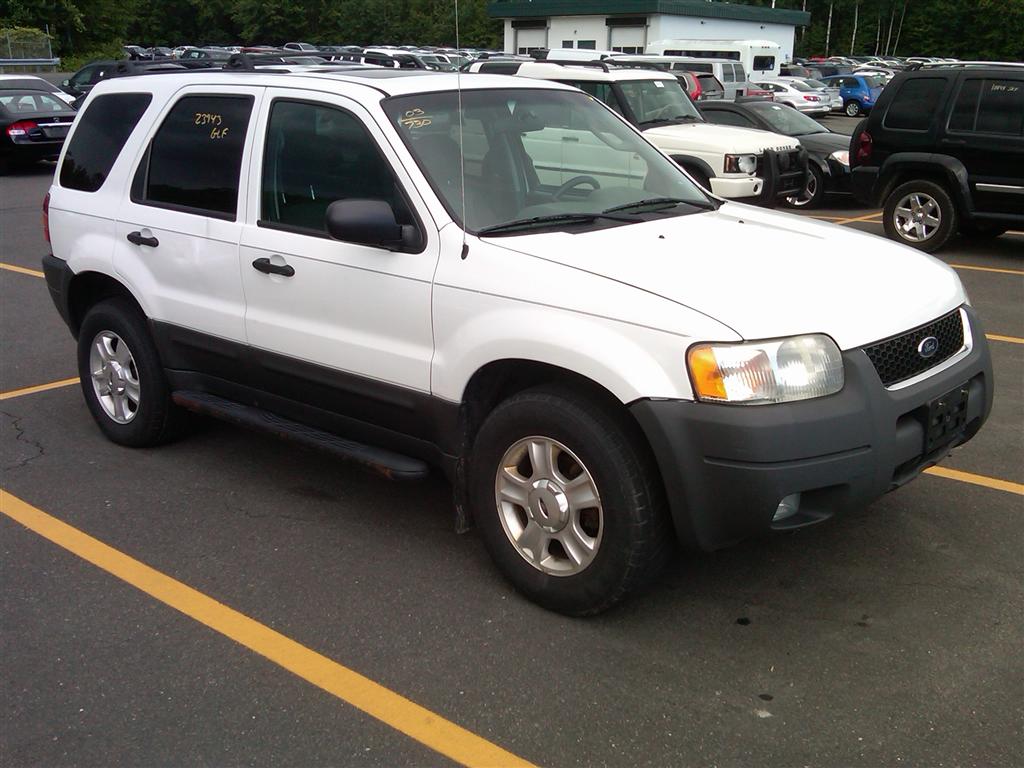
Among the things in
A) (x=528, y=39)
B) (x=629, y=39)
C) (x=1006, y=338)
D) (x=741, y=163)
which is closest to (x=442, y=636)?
(x=1006, y=338)

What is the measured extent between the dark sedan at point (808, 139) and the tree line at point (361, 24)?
34.9 meters

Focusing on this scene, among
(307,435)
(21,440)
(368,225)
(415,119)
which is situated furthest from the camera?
(21,440)

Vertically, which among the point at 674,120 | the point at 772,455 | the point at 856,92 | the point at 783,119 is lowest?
the point at 856,92

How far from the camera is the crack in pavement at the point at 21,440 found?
5.44 meters

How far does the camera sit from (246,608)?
156 inches

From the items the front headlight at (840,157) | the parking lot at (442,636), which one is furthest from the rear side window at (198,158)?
the front headlight at (840,157)

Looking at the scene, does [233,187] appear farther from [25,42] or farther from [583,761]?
[25,42]

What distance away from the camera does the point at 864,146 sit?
11.6 m

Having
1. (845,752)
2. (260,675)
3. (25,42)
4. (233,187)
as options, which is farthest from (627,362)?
(25,42)

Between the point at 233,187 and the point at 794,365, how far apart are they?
2.68 m

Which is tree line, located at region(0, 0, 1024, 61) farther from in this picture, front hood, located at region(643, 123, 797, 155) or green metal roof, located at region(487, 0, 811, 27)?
front hood, located at region(643, 123, 797, 155)

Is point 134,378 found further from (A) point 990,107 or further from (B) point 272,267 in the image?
(A) point 990,107

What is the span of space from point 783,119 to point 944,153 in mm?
4756

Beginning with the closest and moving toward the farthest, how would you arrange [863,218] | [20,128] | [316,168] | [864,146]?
[316,168], [864,146], [863,218], [20,128]
